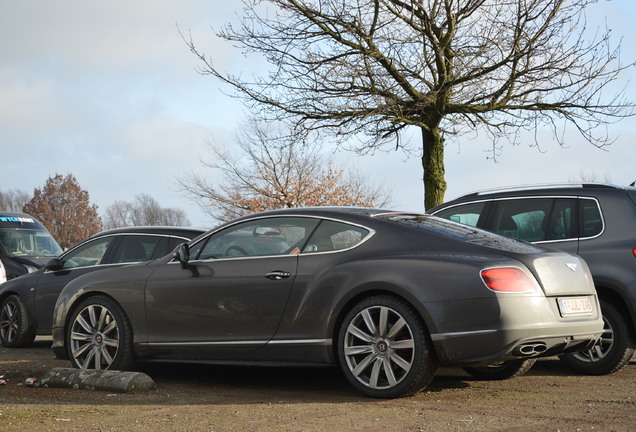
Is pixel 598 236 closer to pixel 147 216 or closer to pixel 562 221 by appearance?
pixel 562 221

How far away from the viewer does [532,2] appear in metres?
17.6

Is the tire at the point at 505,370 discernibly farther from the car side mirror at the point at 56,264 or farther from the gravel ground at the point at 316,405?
the car side mirror at the point at 56,264

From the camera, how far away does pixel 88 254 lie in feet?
36.3

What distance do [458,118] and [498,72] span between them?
1492mm

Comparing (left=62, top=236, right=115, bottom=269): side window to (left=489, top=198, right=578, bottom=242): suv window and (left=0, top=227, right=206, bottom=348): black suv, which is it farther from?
(left=489, top=198, right=578, bottom=242): suv window

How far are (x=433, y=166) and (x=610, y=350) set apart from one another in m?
10.4

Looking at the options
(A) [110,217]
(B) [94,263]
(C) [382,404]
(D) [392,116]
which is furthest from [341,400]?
(A) [110,217]

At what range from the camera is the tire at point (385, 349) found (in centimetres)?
643

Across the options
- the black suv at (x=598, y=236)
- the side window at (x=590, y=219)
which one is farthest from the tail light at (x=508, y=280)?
the side window at (x=590, y=219)

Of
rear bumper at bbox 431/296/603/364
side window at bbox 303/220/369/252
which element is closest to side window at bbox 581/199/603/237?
rear bumper at bbox 431/296/603/364

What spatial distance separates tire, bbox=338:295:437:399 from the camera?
253 inches

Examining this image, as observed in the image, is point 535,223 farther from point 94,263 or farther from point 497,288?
point 94,263

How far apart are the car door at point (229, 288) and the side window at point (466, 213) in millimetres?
2613

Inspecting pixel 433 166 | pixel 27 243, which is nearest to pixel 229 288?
pixel 433 166
